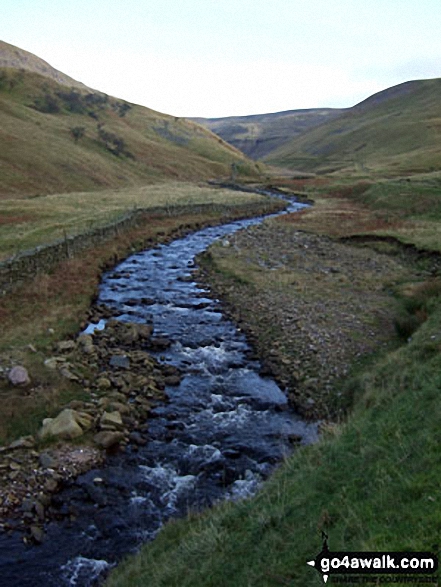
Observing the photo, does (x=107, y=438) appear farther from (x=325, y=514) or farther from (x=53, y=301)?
(x=53, y=301)

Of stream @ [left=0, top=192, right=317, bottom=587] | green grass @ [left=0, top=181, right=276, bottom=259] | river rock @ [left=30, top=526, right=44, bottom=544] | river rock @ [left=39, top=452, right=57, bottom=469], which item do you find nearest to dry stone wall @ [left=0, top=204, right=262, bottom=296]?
green grass @ [left=0, top=181, right=276, bottom=259]

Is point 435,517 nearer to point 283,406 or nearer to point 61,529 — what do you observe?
point 61,529

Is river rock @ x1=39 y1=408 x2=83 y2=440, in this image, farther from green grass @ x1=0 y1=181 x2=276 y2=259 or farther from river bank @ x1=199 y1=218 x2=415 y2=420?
green grass @ x1=0 y1=181 x2=276 y2=259

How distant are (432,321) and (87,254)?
79.3 feet

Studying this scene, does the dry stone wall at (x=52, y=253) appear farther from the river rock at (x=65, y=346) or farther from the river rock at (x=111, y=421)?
the river rock at (x=111, y=421)

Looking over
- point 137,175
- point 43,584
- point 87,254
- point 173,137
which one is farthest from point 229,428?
point 173,137

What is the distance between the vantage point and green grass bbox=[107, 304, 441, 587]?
20.3ft

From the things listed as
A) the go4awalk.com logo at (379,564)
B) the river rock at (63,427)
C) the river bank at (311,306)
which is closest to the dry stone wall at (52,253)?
the river bank at (311,306)

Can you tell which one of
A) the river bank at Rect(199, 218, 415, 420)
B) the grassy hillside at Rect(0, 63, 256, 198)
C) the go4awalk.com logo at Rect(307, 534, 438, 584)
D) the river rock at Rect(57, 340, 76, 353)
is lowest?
the river rock at Rect(57, 340, 76, 353)

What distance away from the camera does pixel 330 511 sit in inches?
283

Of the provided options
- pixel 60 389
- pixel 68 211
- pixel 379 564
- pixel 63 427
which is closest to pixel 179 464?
pixel 63 427

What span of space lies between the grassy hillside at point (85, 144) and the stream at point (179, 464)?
54.9 m

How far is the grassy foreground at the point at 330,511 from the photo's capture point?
6.20 meters

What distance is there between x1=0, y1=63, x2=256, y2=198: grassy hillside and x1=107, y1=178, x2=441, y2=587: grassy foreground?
62925 millimetres
